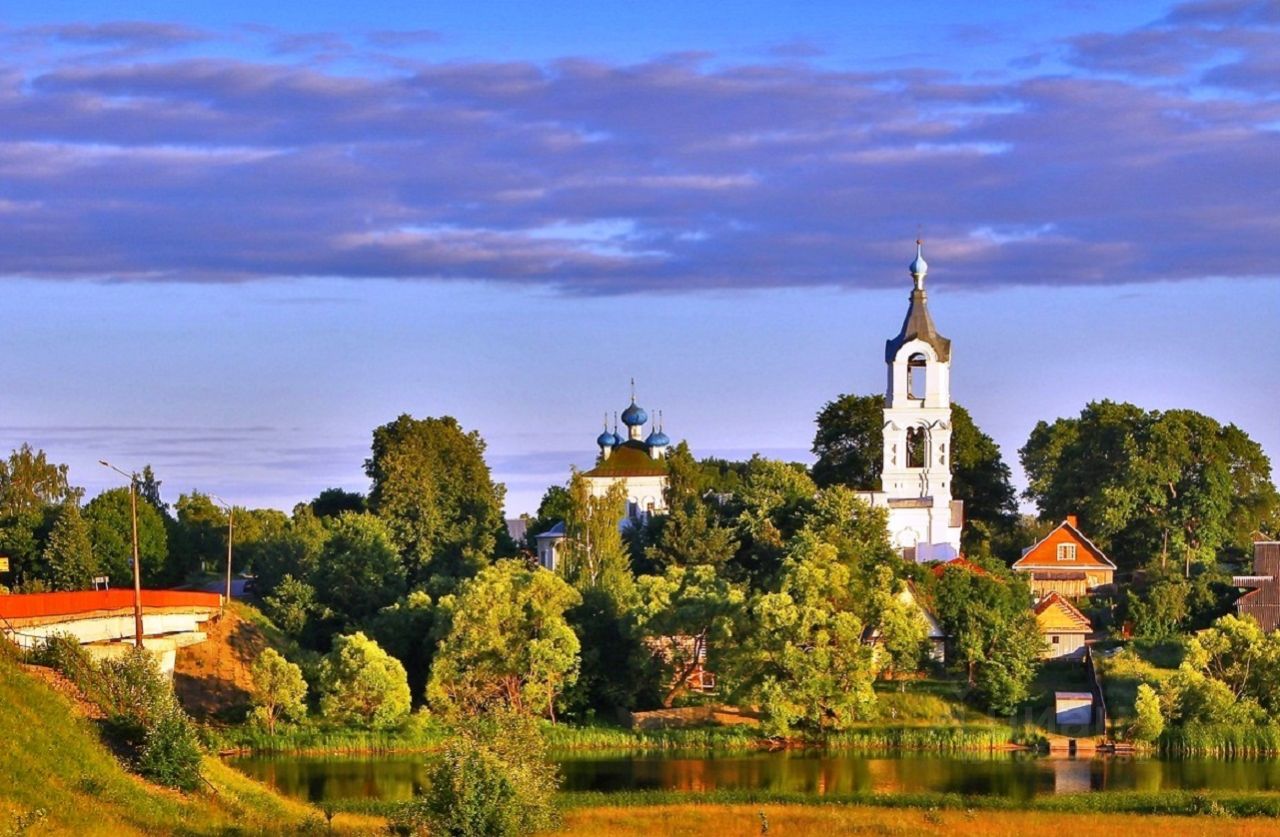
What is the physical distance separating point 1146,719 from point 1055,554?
2368 centimetres

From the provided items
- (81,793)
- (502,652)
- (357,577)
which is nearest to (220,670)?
(502,652)

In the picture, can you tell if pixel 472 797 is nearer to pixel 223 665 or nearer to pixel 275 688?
pixel 275 688

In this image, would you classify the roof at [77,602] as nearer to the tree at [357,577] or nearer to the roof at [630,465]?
the tree at [357,577]

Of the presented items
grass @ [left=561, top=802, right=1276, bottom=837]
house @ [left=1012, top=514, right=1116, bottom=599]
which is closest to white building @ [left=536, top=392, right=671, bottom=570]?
house @ [left=1012, top=514, right=1116, bottom=599]

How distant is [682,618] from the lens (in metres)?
62.7

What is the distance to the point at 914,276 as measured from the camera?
3472 inches

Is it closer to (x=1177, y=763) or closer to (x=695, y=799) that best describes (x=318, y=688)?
(x=695, y=799)

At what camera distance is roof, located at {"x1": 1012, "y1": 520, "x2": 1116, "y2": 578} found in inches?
3152

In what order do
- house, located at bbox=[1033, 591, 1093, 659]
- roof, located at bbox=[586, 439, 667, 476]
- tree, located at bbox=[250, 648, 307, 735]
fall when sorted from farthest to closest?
roof, located at bbox=[586, 439, 667, 476] < house, located at bbox=[1033, 591, 1093, 659] < tree, located at bbox=[250, 648, 307, 735]

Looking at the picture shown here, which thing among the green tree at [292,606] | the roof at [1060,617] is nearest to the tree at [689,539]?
the roof at [1060,617]

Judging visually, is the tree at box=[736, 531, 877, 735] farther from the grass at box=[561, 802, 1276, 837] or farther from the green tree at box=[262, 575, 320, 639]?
the green tree at box=[262, 575, 320, 639]

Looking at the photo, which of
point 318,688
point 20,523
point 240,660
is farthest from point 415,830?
point 20,523

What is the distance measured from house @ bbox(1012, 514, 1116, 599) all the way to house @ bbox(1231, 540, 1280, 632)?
10.6 meters

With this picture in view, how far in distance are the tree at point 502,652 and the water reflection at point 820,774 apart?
192 inches
